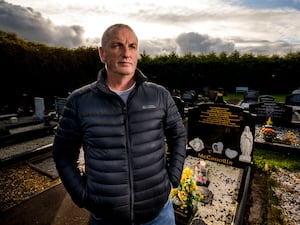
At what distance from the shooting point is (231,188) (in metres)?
4.73

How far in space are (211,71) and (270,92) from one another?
7.01 meters

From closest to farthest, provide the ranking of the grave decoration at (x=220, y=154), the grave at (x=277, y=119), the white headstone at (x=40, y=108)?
the grave decoration at (x=220, y=154) → the grave at (x=277, y=119) → the white headstone at (x=40, y=108)

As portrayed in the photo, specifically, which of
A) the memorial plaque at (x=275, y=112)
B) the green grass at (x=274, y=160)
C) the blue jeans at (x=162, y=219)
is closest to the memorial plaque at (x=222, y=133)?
the green grass at (x=274, y=160)

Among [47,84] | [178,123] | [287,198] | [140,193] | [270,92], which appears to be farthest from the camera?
[270,92]

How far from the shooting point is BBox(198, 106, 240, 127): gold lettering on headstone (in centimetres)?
557

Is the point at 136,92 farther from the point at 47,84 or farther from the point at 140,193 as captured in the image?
the point at 47,84

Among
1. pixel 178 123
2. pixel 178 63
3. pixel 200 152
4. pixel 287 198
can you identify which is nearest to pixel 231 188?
pixel 287 198

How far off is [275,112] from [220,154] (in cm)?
591

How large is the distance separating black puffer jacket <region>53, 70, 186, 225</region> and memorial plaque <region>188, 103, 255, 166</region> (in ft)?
13.5

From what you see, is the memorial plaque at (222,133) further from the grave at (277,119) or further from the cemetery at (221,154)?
the grave at (277,119)

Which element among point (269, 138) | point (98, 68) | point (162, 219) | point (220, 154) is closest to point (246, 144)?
point (220, 154)

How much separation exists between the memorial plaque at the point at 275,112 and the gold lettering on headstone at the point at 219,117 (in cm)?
572

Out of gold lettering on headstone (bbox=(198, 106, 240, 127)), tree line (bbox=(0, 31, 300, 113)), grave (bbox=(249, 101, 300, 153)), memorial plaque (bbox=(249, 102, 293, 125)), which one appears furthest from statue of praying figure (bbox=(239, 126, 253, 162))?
tree line (bbox=(0, 31, 300, 113))

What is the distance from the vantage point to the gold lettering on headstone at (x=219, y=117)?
219 inches
